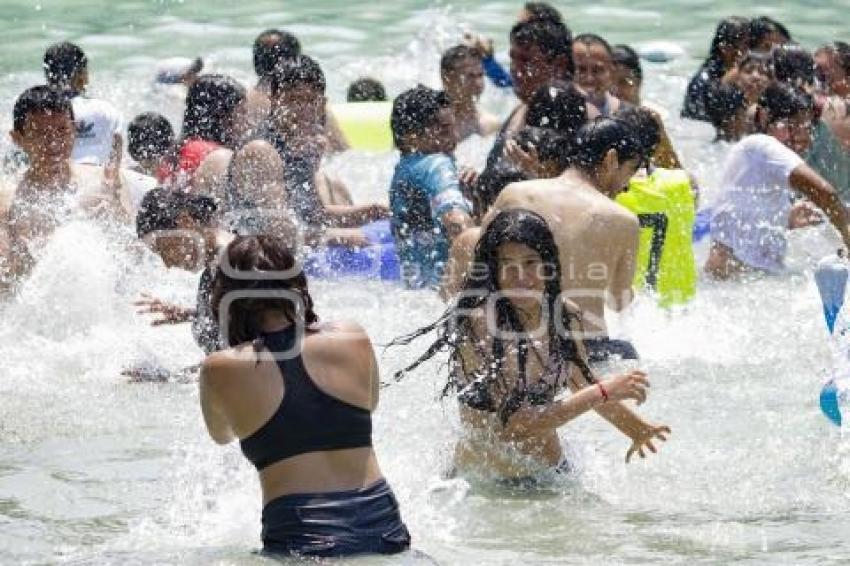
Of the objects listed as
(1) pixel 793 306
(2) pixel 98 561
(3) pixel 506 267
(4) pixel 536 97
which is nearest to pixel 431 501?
(3) pixel 506 267

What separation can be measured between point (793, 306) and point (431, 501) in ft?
11.1

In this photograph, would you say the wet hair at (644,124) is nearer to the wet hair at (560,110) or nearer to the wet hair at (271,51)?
the wet hair at (560,110)

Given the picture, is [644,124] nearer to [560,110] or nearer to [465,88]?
→ [560,110]

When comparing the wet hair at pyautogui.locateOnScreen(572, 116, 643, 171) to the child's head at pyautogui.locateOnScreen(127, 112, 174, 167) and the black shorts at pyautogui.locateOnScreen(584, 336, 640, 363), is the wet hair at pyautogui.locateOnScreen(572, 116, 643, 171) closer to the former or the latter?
the black shorts at pyautogui.locateOnScreen(584, 336, 640, 363)

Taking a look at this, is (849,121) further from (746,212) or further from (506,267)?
(506,267)

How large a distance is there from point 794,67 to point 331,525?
5802 millimetres

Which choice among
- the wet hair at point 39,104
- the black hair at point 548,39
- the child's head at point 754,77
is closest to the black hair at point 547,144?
the black hair at point 548,39

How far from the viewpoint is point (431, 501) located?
18.2 ft

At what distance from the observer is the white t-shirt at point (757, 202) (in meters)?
8.34

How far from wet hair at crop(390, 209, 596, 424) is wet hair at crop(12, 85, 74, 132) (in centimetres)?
282

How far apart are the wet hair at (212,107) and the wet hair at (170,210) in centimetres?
221

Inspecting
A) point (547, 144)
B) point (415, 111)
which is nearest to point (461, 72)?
point (415, 111)

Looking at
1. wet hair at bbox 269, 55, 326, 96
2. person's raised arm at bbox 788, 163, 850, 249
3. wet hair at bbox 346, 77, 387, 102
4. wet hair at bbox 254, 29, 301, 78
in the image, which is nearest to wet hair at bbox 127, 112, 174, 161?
wet hair at bbox 254, 29, 301, 78

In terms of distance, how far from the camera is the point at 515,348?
527cm
